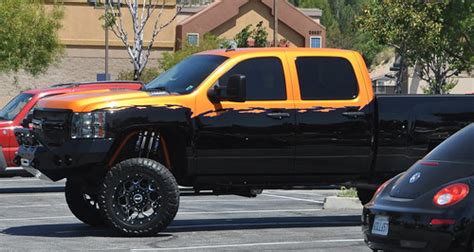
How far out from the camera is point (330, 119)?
1286cm

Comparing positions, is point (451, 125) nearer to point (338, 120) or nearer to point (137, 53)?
point (338, 120)

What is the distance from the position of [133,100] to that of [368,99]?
2943 millimetres

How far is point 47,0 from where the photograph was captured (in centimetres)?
5872

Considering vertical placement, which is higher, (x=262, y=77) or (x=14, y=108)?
(x=262, y=77)

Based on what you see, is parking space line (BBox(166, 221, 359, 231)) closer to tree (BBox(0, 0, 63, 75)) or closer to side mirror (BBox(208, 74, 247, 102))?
side mirror (BBox(208, 74, 247, 102))

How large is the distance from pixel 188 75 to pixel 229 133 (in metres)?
0.99

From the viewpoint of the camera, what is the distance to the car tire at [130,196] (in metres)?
12.1

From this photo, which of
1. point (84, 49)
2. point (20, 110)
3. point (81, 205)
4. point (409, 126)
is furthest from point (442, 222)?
point (84, 49)

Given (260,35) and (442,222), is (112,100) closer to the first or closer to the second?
(442,222)

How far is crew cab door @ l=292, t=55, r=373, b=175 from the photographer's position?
1280 cm

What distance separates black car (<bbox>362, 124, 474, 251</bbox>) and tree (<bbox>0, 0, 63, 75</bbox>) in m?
40.5

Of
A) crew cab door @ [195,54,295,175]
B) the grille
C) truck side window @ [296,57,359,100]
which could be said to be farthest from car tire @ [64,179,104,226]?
truck side window @ [296,57,359,100]

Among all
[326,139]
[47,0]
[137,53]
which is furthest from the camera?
[47,0]

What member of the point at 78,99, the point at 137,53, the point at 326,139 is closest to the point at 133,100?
the point at 78,99
